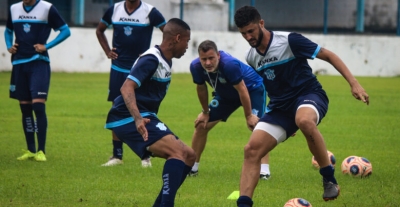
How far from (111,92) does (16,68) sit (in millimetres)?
1404

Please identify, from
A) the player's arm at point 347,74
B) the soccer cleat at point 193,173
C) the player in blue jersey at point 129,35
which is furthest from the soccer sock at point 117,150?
the player's arm at point 347,74

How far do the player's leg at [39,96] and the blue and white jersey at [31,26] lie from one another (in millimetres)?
171

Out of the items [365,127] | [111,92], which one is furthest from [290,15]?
[111,92]

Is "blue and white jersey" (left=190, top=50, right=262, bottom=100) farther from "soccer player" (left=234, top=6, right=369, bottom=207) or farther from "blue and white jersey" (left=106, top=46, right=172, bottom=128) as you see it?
"blue and white jersey" (left=106, top=46, right=172, bottom=128)

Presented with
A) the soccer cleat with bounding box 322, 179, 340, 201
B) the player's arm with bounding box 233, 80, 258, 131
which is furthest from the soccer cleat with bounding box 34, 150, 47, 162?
the soccer cleat with bounding box 322, 179, 340, 201

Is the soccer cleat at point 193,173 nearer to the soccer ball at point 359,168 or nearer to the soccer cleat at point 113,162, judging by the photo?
the soccer cleat at point 113,162

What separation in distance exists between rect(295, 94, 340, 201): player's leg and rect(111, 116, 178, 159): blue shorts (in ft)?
4.04

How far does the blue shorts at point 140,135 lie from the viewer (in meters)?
6.95

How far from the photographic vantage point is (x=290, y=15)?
33.8m

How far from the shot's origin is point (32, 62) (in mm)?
10859

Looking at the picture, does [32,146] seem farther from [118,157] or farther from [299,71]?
[299,71]

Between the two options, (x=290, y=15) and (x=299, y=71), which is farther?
(x=290, y=15)

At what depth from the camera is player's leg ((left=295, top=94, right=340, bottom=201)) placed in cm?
725

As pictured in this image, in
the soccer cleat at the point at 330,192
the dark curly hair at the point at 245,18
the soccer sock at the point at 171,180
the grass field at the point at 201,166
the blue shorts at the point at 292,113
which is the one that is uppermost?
the dark curly hair at the point at 245,18
